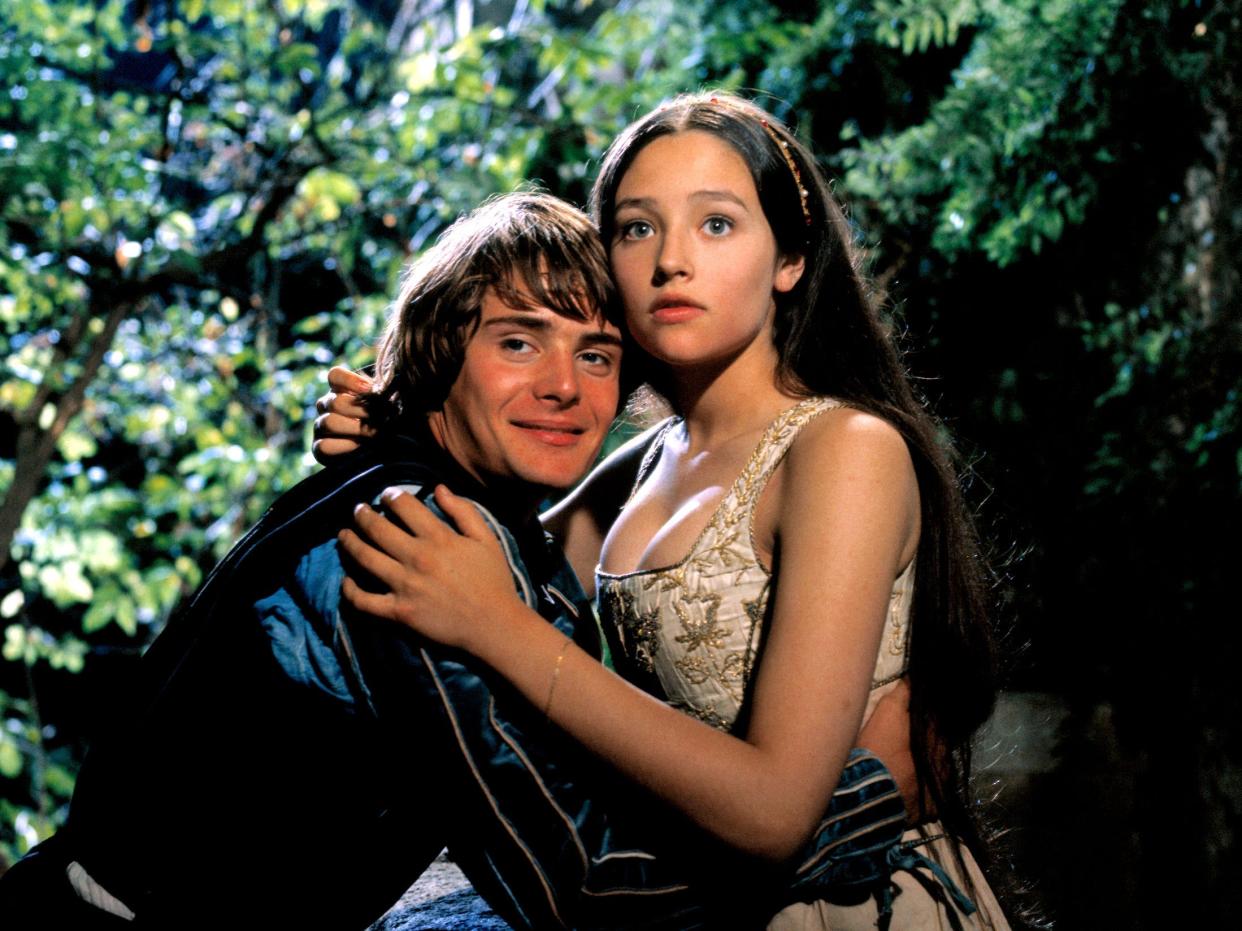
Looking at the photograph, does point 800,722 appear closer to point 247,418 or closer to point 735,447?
point 735,447

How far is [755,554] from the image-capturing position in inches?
70.7

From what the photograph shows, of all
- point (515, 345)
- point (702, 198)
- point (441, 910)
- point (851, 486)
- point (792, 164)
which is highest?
point (792, 164)

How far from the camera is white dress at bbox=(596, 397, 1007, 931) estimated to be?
1.76m

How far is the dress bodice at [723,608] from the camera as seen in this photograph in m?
1.80

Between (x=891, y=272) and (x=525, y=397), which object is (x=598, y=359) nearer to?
(x=525, y=397)

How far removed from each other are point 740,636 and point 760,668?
0.23 metres

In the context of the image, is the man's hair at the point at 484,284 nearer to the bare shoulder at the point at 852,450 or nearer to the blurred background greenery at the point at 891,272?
the bare shoulder at the point at 852,450

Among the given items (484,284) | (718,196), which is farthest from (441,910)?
(718,196)

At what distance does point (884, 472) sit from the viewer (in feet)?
5.44

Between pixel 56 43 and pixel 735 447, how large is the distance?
129 inches

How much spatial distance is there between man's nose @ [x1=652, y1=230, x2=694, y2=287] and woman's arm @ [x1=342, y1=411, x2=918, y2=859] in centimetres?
44

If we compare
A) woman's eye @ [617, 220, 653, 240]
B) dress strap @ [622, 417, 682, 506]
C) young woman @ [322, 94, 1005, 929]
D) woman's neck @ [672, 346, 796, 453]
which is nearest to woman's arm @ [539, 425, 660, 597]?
dress strap @ [622, 417, 682, 506]

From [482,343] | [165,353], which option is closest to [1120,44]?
[482,343]

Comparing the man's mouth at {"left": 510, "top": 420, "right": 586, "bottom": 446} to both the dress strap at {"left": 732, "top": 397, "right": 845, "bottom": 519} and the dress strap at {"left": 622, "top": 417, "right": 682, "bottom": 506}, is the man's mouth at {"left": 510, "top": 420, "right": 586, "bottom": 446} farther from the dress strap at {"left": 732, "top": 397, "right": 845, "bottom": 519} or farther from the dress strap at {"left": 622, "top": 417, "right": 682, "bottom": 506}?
the dress strap at {"left": 622, "top": 417, "right": 682, "bottom": 506}
